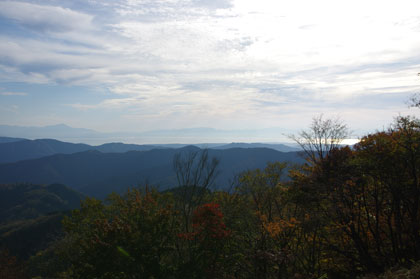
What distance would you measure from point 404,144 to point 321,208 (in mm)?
5743

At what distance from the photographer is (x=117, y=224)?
1276cm

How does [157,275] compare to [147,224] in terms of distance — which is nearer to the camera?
[157,275]

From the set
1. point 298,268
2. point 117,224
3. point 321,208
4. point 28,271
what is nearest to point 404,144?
point 321,208

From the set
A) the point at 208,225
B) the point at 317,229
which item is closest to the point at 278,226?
the point at 317,229

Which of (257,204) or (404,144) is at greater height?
(404,144)

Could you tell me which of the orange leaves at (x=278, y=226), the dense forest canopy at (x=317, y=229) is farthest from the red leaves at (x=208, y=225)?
the orange leaves at (x=278, y=226)

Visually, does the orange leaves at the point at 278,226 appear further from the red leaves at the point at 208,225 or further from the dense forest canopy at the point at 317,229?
the red leaves at the point at 208,225

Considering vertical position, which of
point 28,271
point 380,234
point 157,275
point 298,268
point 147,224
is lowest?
point 28,271

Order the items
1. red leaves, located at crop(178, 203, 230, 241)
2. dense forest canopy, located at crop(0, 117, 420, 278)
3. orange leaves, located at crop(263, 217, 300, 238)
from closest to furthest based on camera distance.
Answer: dense forest canopy, located at crop(0, 117, 420, 278) → red leaves, located at crop(178, 203, 230, 241) → orange leaves, located at crop(263, 217, 300, 238)

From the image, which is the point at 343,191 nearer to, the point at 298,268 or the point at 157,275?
the point at 298,268

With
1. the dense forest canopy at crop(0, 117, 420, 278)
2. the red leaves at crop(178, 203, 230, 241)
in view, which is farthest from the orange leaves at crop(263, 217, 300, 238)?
the red leaves at crop(178, 203, 230, 241)

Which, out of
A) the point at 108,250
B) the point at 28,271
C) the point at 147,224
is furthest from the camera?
the point at 28,271

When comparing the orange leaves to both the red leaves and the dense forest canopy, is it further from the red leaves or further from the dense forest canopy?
the red leaves

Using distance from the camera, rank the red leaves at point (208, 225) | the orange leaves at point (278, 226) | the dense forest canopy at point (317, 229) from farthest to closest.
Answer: the orange leaves at point (278, 226) → the red leaves at point (208, 225) → the dense forest canopy at point (317, 229)
